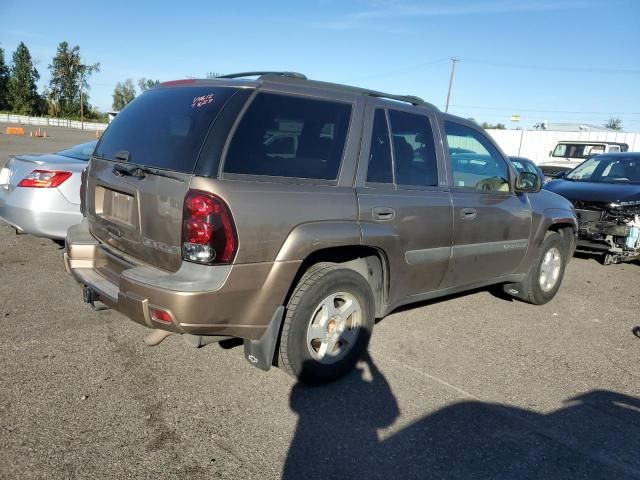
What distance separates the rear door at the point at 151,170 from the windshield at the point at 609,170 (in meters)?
7.45

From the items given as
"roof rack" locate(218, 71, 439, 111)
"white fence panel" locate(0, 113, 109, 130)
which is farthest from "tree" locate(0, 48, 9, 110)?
"roof rack" locate(218, 71, 439, 111)

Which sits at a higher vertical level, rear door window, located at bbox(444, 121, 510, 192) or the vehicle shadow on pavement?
rear door window, located at bbox(444, 121, 510, 192)

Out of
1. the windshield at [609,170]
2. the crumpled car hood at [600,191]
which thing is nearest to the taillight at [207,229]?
the crumpled car hood at [600,191]

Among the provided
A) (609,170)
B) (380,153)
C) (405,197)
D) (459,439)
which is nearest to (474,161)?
(405,197)

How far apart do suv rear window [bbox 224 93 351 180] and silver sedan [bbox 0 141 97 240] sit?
11.1ft

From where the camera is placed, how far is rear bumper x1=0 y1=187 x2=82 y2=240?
5.38m

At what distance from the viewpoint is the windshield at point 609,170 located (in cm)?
827

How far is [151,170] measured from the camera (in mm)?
3051

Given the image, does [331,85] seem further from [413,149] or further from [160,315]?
[160,315]

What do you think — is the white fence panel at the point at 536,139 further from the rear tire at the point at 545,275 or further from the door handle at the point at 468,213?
the door handle at the point at 468,213

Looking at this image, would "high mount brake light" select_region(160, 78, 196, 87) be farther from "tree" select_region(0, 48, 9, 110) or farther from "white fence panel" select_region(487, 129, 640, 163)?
"tree" select_region(0, 48, 9, 110)

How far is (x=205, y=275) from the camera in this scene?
2791 mm

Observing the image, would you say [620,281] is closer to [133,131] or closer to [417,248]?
[417,248]

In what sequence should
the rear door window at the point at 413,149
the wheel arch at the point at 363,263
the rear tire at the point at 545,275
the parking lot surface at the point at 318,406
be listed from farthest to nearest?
the rear tire at the point at 545,275, the rear door window at the point at 413,149, the wheel arch at the point at 363,263, the parking lot surface at the point at 318,406
